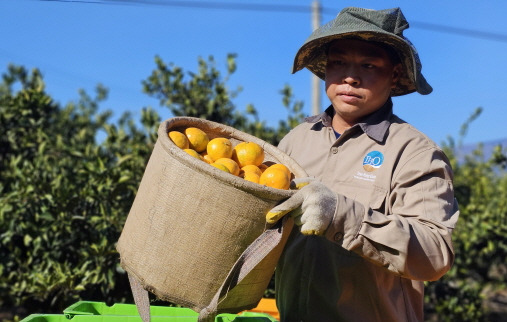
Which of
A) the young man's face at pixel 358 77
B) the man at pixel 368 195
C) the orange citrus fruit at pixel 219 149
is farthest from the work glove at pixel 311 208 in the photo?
the young man's face at pixel 358 77

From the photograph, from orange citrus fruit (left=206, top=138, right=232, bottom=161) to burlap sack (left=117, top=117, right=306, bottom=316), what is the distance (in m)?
0.20

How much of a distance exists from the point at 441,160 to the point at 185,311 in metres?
1.05

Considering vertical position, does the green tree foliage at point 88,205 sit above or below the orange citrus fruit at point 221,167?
below

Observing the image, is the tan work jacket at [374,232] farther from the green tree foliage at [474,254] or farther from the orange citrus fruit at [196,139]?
the green tree foliage at [474,254]

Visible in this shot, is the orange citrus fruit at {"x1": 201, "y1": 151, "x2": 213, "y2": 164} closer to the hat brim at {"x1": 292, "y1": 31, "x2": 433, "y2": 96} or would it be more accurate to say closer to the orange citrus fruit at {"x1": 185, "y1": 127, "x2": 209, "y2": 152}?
the orange citrus fruit at {"x1": 185, "y1": 127, "x2": 209, "y2": 152}

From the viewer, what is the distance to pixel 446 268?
6.21ft

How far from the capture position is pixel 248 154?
207 centimetres

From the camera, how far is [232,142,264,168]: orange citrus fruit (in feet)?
6.79

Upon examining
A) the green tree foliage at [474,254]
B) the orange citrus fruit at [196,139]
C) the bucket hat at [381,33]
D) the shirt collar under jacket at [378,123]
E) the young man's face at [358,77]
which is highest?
the bucket hat at [381,33]

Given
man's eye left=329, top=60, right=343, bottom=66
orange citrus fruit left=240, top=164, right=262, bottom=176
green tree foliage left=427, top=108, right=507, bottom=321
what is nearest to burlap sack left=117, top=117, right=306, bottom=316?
orange citrus fruit left=240, top=164, right=262, bottom=176

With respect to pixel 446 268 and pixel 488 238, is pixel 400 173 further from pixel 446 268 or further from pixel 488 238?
pixel 488 238

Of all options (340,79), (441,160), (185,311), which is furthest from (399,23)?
(185,311)

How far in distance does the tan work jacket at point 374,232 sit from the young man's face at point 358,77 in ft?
0.20

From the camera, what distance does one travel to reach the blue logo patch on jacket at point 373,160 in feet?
6.89
